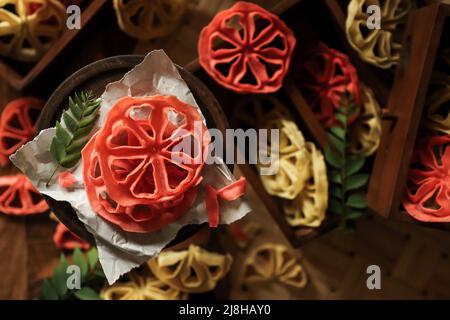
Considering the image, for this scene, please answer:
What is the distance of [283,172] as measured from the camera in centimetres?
82

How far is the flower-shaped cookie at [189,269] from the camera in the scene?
0.83 m

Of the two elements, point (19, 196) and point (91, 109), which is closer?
point (91, 109)

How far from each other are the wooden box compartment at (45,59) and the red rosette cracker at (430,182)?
0.51m

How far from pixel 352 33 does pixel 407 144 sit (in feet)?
0.61

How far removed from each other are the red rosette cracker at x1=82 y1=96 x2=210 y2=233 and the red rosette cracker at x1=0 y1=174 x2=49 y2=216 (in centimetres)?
29

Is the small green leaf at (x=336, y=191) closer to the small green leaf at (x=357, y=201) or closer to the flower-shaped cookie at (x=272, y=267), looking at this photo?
the small green leaf at (x=357, y=201)

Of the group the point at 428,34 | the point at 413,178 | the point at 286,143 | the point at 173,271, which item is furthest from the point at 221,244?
the point at 428,34

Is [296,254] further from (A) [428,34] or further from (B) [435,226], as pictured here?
(A) [428,34]

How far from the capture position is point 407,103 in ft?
2.39

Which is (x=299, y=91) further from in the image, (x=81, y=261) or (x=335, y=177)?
(x=81, y=261)

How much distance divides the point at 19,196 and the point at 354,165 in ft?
1.78

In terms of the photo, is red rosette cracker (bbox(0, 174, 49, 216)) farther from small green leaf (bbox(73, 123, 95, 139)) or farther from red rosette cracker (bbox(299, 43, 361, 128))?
red rosette cracker (bbox(299, 43, 361, 128))

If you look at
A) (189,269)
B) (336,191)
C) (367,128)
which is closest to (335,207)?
(336,191)
